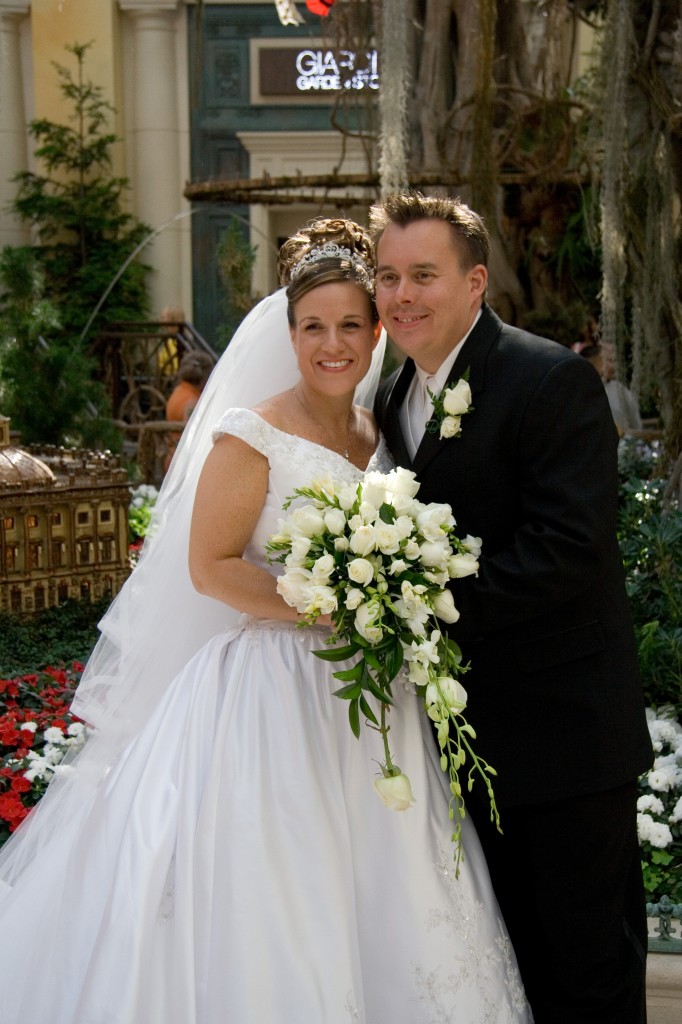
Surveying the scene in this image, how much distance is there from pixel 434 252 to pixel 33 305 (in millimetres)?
4643

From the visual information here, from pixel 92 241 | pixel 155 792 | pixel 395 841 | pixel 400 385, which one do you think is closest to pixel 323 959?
pixel 395 841

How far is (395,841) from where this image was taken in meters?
2.52

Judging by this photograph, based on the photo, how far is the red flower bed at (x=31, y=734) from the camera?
364 cm

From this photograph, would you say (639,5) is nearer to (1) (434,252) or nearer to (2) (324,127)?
(1) (434,252)

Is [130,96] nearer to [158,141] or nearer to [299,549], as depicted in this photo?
[158,141]

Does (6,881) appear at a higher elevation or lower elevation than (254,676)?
lower

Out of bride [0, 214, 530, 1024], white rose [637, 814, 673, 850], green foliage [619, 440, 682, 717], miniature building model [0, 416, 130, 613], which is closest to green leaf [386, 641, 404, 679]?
bride [0, 214, 530, 1024]

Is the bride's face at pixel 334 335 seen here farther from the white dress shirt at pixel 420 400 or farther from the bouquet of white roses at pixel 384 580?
the bouquet of white roses at pixel 384 580

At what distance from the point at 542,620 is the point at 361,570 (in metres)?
0.49

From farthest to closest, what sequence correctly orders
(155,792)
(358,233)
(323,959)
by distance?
1. (358,233)
2. (155,792)
3. (323,959)

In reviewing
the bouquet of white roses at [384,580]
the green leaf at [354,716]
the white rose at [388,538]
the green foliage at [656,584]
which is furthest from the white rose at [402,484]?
the green foliage at [656,584]

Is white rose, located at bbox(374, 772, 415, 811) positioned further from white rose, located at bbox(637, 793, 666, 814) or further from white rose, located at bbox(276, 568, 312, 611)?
white rose, located at bbox(637, 793, 666, 814)

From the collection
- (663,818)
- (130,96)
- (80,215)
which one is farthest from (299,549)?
(130,96)

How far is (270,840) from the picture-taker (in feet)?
8.06
